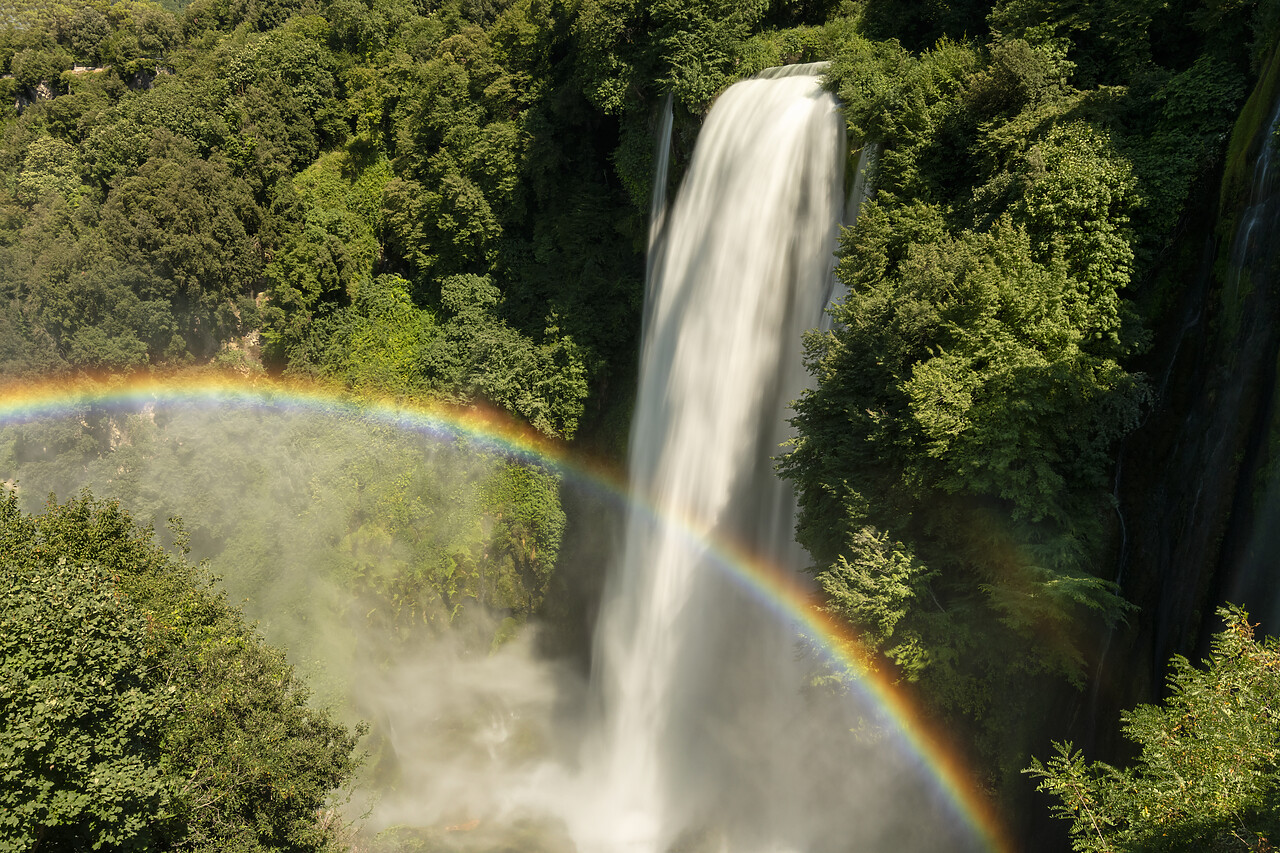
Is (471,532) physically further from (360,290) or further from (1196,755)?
(1196,755)

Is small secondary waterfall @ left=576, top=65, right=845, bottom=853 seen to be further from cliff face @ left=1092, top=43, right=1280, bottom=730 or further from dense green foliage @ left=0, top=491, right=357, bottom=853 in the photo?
dense green foliage @ left=0, top=491, right=357, bottom=853

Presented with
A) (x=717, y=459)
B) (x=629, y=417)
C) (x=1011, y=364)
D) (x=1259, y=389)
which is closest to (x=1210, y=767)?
(x=1259, y=389)

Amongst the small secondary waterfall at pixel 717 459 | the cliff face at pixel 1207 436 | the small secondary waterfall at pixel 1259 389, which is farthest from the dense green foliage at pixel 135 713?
the small secondary waterfall at pixel 1259 389

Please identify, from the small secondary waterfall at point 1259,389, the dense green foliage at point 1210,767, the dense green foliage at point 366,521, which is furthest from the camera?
the dense green foliage at point 366,521

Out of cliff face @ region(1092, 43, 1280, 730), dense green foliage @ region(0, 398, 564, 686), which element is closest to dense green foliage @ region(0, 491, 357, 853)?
dense green foliage @ region(0, 398, 564, 686)

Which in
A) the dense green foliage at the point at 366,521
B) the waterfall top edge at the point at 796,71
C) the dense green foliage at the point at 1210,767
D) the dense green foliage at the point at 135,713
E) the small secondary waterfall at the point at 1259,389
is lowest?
the dense green foliage at the point at 366,521

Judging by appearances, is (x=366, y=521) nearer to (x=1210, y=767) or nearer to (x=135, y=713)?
Result: (x=135, y=713)

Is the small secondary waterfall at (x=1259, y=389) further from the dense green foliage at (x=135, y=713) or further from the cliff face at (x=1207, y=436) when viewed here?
the dense green foliage at (x=135, y=713)
